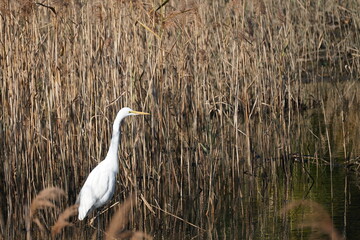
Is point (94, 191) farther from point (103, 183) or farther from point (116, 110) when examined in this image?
point (116, 110)

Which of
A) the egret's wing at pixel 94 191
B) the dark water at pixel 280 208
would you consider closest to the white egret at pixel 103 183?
the egret's wing at pixel 94 191

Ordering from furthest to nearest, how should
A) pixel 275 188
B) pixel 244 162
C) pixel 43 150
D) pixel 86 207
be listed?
1. pixel 244 162
2. pixel 275 188
3. pixel 43 150
4. pixel 86 207

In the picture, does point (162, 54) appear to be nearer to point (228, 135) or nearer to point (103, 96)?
point (103, 96)

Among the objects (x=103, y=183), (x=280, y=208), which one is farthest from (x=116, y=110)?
(x=280, y=208)

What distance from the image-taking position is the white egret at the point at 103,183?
186 inches

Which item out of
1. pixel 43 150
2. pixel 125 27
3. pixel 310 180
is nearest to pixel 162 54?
pixel 125 27

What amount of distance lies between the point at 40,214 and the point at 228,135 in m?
1.99

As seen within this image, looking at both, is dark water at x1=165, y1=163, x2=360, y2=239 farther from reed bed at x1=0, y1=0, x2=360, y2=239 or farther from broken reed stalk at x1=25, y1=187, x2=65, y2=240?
broken reed stalk at x1=25, y1=187, x2=65, y2=240

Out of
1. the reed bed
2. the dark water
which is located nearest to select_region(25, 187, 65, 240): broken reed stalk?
the reed bed

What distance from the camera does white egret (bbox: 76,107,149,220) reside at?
471 centimetres

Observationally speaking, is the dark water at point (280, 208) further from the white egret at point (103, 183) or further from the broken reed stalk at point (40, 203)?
the broken reed stalk at point (40, 203)

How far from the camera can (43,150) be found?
5.17m

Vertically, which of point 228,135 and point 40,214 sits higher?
point 228,135

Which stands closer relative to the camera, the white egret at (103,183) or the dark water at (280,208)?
the white egret at (103,183)
